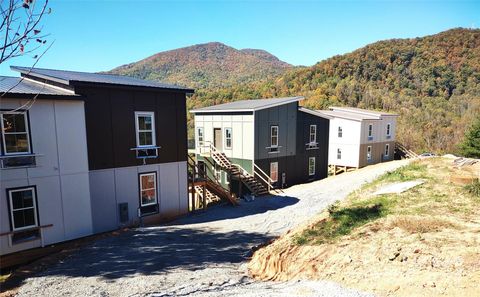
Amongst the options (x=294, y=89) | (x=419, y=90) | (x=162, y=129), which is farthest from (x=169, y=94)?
(x=419, y=90)

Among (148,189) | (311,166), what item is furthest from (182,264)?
(311,166)

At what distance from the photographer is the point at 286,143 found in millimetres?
25250

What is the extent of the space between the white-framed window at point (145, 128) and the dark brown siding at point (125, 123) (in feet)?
0.63

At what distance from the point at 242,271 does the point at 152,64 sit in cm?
14296

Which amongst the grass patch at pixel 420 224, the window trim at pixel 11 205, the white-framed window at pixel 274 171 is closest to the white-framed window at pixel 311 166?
the white-framed window at pixel 274 171

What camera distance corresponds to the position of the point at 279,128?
24.5 meters

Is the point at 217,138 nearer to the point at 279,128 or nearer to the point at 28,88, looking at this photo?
the point at 279,128

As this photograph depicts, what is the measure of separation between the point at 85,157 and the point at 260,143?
1373cm

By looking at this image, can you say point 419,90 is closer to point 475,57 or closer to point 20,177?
point 475,57

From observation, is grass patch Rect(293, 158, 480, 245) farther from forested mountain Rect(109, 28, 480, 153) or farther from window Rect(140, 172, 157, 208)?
forested mountain Rect(109, 28, 480, 153)

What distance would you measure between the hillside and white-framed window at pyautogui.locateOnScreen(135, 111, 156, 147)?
9806cm

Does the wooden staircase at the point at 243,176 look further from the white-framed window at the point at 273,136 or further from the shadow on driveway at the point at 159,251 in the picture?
the shadow on driveway at the point at 159,251

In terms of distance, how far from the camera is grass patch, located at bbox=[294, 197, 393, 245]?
9.52 meters

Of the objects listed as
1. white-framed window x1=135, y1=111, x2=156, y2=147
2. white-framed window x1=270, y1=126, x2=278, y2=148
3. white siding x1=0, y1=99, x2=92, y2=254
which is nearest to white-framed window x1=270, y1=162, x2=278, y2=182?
white-framed window x1=270, y1=126, x2=278, y2=148
